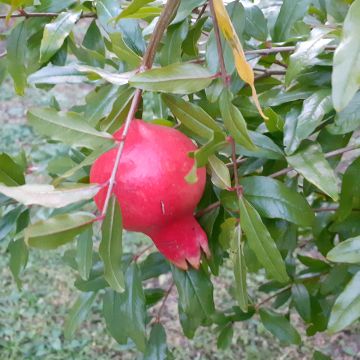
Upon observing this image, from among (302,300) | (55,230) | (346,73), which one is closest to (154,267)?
(302,300)

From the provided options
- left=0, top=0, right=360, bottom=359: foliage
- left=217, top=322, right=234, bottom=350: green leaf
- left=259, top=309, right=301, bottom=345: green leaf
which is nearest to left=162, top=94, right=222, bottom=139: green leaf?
left=0, top=0, right=360, bottom=359: foliage

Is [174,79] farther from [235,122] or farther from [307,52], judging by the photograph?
[307,52]

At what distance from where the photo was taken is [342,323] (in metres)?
0.71

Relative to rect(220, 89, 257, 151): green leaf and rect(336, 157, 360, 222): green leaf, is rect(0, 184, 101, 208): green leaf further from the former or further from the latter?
rect(336, 157, 360, 222): green leaf

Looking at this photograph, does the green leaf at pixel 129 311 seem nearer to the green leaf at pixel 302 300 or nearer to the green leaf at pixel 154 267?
the green leaf at pixel 154 267

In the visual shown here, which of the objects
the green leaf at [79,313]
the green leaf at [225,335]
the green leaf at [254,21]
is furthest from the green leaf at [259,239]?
Answer: the green leaf at [225,335]

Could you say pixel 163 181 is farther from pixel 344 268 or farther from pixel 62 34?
pixel 344 268

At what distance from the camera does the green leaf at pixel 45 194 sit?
588mm

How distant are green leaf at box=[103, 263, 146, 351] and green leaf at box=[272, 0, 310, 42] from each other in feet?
1.69

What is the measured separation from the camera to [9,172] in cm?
106

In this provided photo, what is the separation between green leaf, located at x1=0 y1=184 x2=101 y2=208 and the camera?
1.93 feet

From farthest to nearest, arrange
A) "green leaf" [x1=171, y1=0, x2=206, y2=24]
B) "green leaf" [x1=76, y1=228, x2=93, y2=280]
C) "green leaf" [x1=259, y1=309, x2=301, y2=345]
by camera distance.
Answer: "green leaf" [x1=259, y1=309, x2=301, y2=345], "green leaf" [x1=76, y1=228, x2=93, y2=280], "green leaf" [x1=171, y1=0, x2=206, y2=24]

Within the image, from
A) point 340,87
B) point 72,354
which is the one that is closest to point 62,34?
point 340,87

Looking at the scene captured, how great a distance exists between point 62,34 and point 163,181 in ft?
1.55
